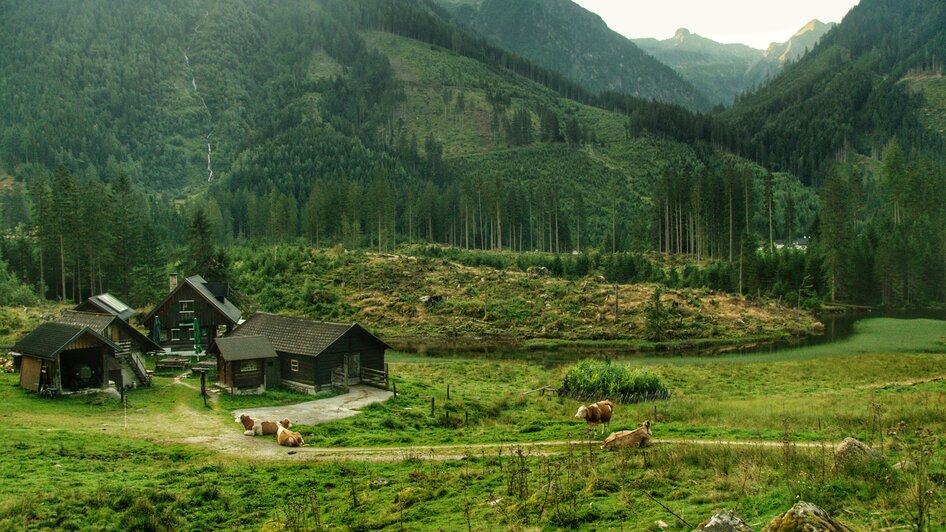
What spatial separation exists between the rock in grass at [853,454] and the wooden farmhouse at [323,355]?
29703 millimetres

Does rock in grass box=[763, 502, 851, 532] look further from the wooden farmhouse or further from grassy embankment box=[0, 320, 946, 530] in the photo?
the wooden farmhouse

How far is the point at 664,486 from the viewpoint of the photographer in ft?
56.2

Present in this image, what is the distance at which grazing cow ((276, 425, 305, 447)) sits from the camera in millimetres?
27922

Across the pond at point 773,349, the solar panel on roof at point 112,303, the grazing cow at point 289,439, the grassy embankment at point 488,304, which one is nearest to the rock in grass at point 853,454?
the grazing cow at point 289,439

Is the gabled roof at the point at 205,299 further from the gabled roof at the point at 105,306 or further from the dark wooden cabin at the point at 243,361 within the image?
the dark wooden cabin at the point at 243,361

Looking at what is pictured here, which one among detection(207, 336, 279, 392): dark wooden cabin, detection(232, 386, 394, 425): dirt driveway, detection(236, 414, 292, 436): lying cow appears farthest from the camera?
detection(207, 336, 279, 392): dark wooden cabin

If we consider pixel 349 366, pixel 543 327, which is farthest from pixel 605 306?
pixel 349 366

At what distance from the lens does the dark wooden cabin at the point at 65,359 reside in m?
36.4

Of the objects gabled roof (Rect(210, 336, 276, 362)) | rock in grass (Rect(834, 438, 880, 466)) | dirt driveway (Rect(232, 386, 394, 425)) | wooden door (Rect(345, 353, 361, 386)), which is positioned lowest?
dirt driveway (Rect(232, 386, 394, 425))

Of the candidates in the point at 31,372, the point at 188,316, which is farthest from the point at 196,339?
the point at 31,372

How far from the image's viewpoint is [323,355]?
4081 cm

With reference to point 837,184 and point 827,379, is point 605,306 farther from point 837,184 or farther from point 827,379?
point 837,184

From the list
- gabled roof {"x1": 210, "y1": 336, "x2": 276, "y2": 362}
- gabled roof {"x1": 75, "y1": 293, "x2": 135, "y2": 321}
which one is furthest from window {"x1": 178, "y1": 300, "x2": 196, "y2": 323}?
gabled roof {"x1": 210, "y1": 336, "x2": 276, "y2": 362}

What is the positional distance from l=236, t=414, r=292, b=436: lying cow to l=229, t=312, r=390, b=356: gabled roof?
1027cm
